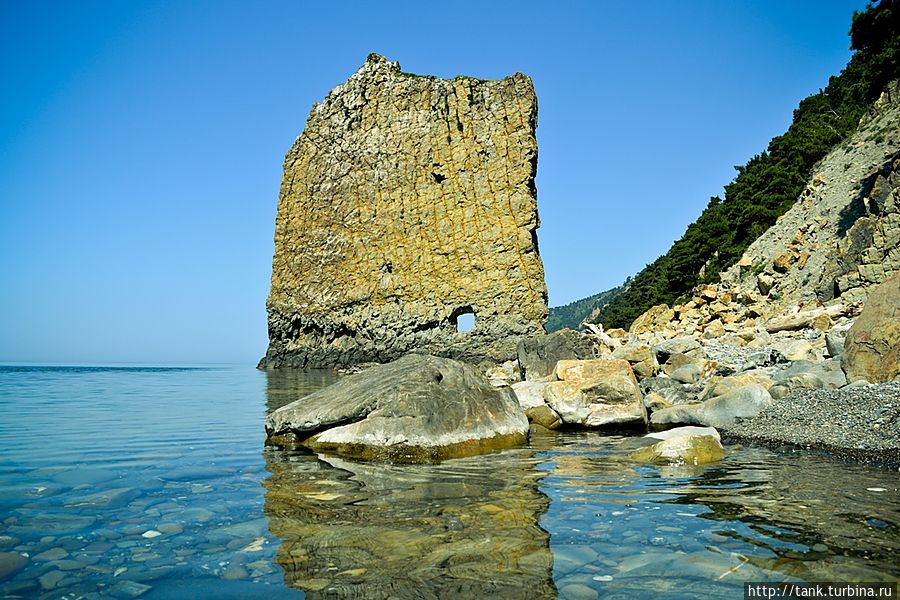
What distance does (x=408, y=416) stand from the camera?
7391 mm

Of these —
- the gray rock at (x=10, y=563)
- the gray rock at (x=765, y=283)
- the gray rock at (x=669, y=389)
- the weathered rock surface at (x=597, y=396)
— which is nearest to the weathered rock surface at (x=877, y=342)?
the gray rock at (x=669, y=389)

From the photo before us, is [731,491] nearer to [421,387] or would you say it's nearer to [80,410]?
[421,387]

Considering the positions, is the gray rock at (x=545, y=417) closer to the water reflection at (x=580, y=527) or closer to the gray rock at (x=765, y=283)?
Result: the water reflection at (x=580, y=527)

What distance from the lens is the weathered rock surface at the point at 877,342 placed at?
8656mm

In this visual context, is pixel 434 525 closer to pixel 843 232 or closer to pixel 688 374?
pixel 688 374

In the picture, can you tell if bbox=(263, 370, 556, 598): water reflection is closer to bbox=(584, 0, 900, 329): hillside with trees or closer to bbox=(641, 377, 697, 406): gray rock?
bbox=(641, 377, 697, 406): gray rock

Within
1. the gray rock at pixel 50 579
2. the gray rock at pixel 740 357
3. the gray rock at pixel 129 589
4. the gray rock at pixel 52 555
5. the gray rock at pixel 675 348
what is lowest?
the gray rock at pixel 129 589

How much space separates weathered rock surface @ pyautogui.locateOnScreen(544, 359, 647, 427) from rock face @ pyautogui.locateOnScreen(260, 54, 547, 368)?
89.4 feet

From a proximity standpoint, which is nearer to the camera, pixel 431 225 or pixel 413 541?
pixel 413 541

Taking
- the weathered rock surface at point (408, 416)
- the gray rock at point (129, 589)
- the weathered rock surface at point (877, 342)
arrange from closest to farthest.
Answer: the gray rock at point (129, 589) < the weathered rock surface at point (408, 416) < the weathered rock surface at point (877, 342)

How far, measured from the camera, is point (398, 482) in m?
5.72

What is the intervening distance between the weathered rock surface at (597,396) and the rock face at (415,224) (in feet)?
89.4

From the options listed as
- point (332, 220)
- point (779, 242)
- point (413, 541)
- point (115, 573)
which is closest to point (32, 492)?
point (115, 573)

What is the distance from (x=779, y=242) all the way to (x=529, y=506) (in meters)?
28.2
